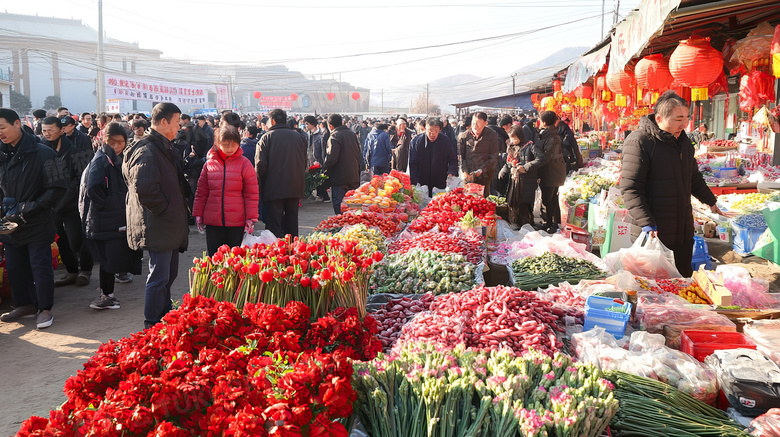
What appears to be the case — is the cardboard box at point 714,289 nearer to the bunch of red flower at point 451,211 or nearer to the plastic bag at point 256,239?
the bunch of red flower at point 451,211

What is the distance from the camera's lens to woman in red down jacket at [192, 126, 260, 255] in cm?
507

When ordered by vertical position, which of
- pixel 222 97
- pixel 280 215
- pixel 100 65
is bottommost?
pixel 280 215

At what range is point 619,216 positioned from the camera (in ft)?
18.8

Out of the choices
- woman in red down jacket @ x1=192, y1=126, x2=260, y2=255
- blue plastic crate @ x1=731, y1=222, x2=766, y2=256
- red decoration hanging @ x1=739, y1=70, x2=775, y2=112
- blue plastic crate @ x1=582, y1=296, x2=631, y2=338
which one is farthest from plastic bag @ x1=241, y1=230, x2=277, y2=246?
blue plastic crate @ x1=731, y1=222, x2=766, y2=256

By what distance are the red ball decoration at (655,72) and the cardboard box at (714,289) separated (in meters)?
3.18

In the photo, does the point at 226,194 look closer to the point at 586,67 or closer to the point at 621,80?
the point at 621,80

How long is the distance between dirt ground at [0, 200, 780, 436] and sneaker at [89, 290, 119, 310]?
0.06 m

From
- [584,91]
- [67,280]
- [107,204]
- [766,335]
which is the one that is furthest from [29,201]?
[584,91]

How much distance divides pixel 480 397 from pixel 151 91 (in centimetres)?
3266

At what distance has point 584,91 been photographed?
11914 mm

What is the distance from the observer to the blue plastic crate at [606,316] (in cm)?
309

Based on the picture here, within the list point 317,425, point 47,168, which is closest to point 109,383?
point 317,425

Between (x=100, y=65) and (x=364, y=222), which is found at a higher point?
(x=100, y=65)

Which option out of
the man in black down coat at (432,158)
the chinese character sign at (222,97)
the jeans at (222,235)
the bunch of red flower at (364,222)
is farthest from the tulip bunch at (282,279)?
the chinese character sign at (222,97)
